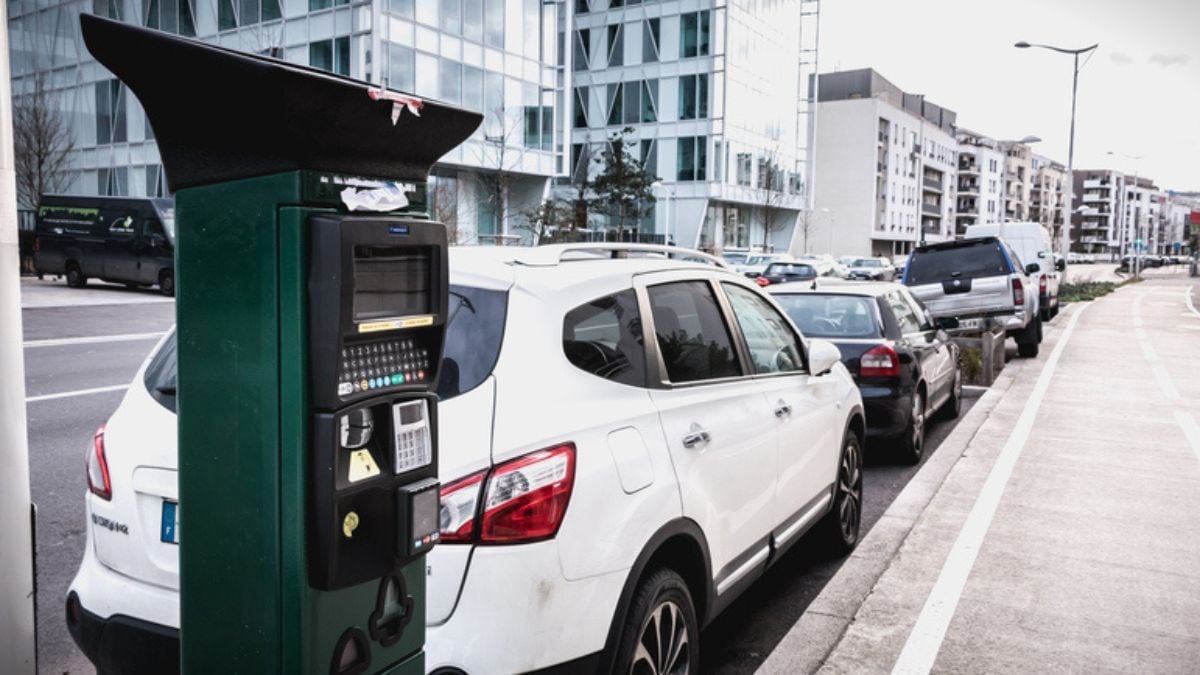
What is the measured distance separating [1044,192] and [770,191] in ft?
375

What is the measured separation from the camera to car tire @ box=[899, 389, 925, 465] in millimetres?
8102

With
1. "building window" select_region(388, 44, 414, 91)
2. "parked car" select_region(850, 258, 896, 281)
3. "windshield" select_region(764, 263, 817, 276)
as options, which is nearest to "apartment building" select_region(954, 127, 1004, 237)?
"parked car" select_region(850, 258, 896, 281)

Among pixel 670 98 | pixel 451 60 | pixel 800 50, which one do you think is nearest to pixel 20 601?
pixel 451 60

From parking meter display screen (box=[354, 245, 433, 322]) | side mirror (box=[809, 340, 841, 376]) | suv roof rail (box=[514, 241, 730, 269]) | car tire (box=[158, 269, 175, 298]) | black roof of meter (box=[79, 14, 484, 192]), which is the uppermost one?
black roof of meter (box=[79, 14, 484, 192])

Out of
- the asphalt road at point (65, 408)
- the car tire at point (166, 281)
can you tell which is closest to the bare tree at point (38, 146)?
the car tire at point (166, 281)

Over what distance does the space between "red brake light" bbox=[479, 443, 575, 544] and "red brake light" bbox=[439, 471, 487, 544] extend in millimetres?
33

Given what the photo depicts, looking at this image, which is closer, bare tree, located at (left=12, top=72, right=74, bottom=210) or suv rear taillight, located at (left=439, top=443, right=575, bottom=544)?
suv rear taillight, located at (left=439, top=443, right=575, bottom=544)

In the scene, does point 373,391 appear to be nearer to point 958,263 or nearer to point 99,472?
point 99,472

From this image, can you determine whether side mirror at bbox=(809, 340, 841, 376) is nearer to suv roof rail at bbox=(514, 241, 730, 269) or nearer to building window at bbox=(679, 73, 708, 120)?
suv roof rail at bbox=(514, 241, 730, 269)

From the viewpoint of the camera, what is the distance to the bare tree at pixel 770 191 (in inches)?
2441

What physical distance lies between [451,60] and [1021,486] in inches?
1344

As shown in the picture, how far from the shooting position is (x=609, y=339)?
3.27 metres

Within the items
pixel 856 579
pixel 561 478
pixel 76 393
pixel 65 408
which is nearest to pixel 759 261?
pixel 76 393

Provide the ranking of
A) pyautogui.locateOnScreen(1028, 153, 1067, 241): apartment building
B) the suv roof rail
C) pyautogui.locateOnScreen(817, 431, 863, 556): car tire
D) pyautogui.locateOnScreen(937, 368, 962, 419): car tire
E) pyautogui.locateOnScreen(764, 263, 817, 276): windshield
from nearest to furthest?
the suv roof rail
pyautogui.locateOnScreen(817, 431, 863, 556): car tire
pyautogui.locateOnScreen(937, 368, 962, 419): car tire
pyautogui.locateOnScreen(764, 263, 817, 276): windshield
pyautogui.locateOnScreen(1028, 153, 1067, 241): apartment building
